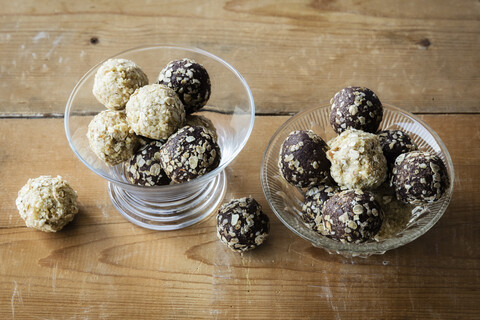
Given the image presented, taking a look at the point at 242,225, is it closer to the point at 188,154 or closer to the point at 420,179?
the point at 188,154

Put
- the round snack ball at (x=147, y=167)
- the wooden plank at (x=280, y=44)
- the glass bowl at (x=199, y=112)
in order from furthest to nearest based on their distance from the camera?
the wooden plank at (x=280, y=44) < the glass bowl at (x=199, y=112) < the round snack ball at (x=147, y=167)

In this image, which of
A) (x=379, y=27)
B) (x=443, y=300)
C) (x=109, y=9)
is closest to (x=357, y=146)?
(x=443, y=300)

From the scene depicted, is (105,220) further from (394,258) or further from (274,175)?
(394,258)

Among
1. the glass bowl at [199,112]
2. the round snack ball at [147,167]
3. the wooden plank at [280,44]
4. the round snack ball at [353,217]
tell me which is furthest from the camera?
the wooden plank at [280,44]

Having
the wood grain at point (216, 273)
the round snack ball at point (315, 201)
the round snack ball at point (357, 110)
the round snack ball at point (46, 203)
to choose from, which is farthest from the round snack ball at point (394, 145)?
the round snack ball at point (46, 203)

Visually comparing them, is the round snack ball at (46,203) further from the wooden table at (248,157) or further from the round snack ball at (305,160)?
the round snack ball at (305,160)

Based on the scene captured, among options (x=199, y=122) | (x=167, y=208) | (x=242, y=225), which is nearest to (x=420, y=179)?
(x=242, y=225)
